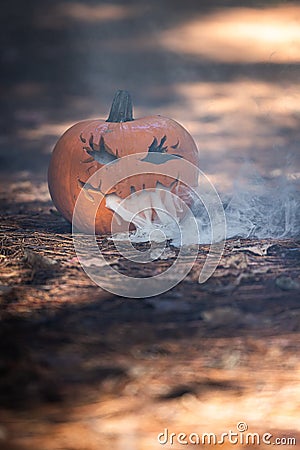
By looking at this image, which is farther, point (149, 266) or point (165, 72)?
point (165, 72)

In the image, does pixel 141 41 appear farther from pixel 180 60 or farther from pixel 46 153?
pixel 46 153

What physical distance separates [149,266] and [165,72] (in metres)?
0.95

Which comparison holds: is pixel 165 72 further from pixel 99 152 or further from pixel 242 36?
pixel 99 152

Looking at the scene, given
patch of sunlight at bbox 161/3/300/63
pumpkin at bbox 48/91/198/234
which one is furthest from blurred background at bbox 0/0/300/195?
pumpkin at bbox 48/91/198/234

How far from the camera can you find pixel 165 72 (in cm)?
205

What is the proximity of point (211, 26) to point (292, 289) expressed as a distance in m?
1.10

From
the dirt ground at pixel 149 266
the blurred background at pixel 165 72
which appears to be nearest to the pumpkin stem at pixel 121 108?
the dirt ground at pixel 149 266

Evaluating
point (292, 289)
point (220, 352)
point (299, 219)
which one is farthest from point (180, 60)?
point (220, 352)

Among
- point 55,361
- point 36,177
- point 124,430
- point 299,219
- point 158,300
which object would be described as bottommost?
point 124,430

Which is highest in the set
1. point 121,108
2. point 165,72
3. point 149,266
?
point 165,72

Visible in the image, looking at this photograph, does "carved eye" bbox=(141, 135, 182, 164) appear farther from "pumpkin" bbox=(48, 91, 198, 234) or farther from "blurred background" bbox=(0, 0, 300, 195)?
"blurred background" bbox=(0, 0, 300, 195)

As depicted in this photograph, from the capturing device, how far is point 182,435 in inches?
33.7

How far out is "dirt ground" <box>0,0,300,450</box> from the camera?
0.87m

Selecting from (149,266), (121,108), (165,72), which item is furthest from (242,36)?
(149,266)
